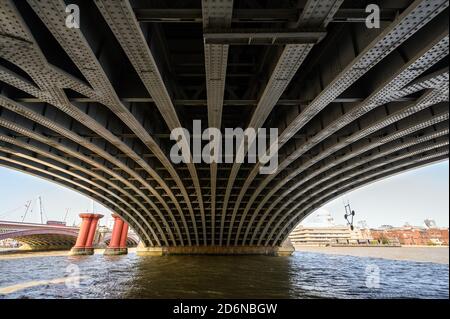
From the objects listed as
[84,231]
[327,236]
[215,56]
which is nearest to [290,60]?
[215,56]

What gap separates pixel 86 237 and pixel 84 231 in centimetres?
113

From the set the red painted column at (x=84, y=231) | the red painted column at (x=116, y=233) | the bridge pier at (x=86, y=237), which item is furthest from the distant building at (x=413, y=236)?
the red painted column at (x=84, y=231)

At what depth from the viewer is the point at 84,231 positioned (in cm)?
4134

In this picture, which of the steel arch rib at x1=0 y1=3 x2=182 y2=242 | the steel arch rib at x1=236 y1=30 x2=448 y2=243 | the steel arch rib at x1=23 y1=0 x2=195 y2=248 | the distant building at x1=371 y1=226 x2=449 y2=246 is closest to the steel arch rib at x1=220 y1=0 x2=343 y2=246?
the steel arch rib at x1=236 y1=30 x2=448 y2=243

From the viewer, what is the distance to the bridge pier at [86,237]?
39688 mm

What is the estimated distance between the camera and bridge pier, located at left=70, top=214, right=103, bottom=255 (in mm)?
39688

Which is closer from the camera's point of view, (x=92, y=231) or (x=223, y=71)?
(x=223, y=71)

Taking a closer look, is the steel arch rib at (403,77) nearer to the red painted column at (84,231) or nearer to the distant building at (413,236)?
the red painted column at (84,231)

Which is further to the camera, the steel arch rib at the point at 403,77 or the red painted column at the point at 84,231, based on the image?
the red painted column at the point at 84,231

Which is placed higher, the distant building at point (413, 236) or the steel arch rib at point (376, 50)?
the steel arch rib at point (376, 50)

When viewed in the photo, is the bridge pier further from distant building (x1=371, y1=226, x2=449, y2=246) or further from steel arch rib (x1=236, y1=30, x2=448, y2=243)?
distant building (x1=371, y1=226, x2=449, y2=246)

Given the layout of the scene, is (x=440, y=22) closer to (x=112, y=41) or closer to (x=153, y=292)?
(x=112, y=41)

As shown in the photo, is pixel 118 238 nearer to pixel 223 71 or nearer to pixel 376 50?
pixel 223 71

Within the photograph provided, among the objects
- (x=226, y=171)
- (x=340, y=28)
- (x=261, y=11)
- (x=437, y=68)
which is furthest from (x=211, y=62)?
(x=226, y=171)
